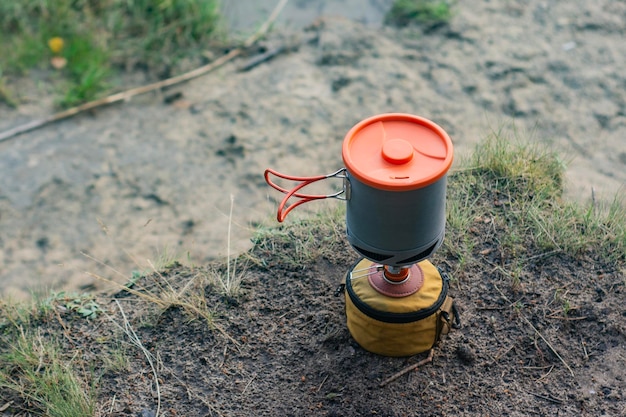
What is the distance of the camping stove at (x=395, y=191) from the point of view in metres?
2.21

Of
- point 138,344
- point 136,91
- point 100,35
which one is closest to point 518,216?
point 138,344

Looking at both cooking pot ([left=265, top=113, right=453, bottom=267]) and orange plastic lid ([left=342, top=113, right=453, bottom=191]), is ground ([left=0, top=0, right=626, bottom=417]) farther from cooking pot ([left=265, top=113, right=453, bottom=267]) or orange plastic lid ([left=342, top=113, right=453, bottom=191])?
orange plastic lid ([left=342, top=113, right=453, bottom=191])

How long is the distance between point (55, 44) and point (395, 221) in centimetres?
372

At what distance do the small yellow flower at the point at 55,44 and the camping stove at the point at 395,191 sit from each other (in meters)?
3.36

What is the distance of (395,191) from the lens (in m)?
2.19

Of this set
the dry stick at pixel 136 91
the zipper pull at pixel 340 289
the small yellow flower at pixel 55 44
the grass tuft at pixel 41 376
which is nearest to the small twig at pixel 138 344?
the grass tuft at pixel 41 376

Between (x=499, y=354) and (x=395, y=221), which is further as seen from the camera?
(x=499, y=354)

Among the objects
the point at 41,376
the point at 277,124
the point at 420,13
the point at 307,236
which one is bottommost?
the point at 277,124

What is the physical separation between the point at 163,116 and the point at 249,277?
2.08 meters

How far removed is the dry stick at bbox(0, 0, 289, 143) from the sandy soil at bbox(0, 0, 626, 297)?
0.06 m

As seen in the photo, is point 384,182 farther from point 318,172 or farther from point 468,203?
point 318,172

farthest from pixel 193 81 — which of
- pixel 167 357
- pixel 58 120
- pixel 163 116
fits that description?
pixel 167 357

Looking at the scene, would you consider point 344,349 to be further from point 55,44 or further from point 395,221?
point 55,44

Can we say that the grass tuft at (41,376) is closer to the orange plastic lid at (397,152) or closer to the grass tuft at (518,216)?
the orange plastic lid at (397,152)
